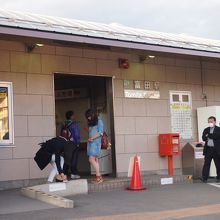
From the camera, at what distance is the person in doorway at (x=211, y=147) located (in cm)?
1311

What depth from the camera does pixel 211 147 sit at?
13.2m

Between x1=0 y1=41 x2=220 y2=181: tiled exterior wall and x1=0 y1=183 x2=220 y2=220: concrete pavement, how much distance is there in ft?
4.80

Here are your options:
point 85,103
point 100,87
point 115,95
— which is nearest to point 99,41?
point 115,95

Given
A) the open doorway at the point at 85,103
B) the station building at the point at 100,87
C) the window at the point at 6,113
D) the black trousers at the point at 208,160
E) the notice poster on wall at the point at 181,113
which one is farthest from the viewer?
the notice poster on wall at the point at 181,113

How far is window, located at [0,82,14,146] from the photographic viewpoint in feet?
38.8

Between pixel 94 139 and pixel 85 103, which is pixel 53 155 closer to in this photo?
pixel 94 139

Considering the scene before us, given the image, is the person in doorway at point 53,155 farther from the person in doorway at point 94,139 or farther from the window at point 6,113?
the window at point 6,113

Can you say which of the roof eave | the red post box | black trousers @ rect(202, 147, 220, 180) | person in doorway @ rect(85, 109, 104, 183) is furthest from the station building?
black trousers @ rect(202, 147, 220, 180)

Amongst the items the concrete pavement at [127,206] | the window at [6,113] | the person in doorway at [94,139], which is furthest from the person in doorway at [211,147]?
the window at [6,113]

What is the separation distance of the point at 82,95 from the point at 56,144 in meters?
4.46

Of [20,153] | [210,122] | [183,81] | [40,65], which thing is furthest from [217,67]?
[20,153]

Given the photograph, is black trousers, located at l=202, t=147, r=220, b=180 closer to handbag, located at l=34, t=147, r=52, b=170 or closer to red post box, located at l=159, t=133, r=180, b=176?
red post box, located at l=159, t=133, r=180, b=176

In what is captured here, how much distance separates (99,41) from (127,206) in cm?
371

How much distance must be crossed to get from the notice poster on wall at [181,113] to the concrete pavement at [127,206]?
10.9 feet
